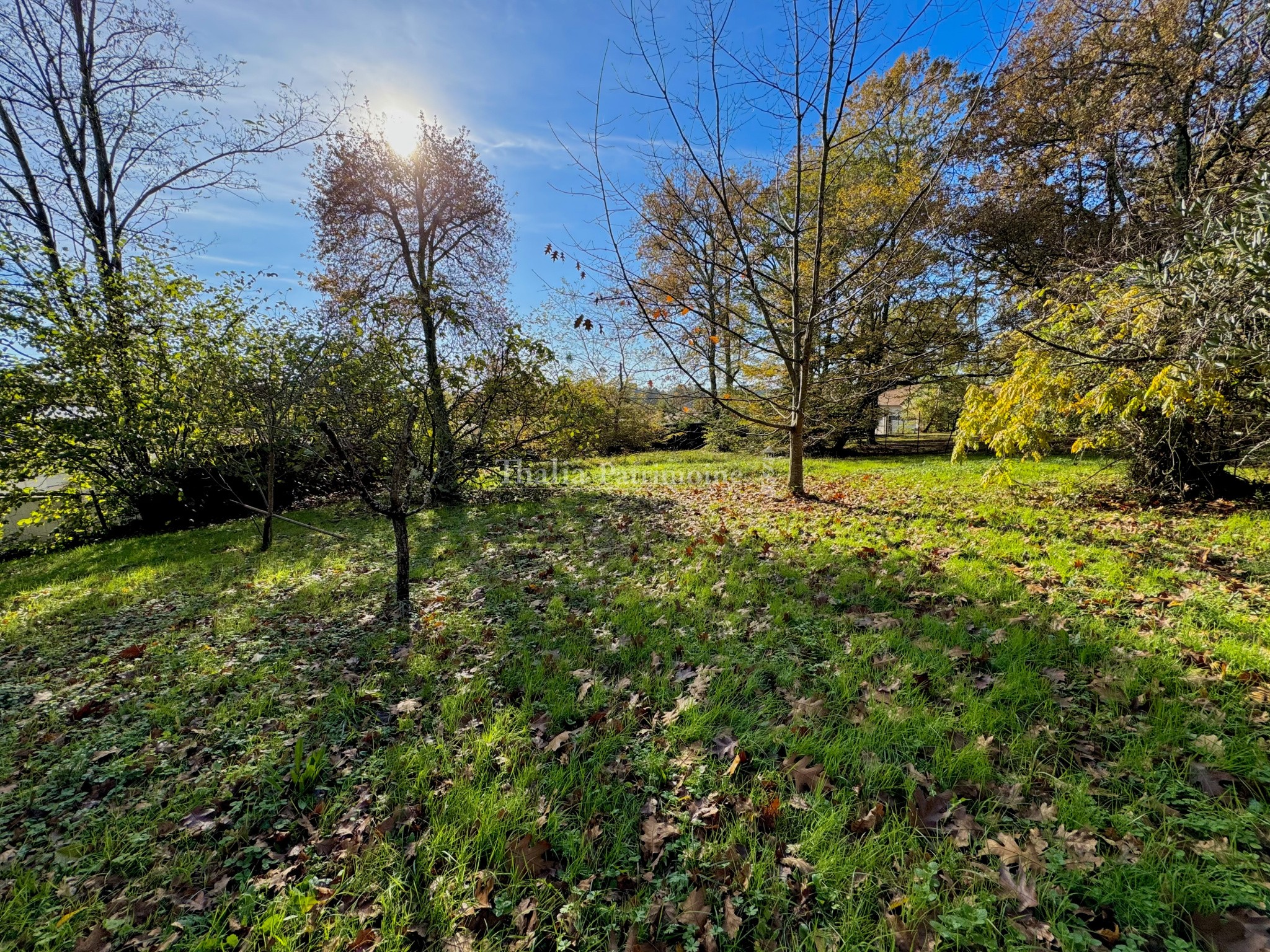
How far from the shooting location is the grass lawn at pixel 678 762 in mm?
1499

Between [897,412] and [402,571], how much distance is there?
2987 centimetres

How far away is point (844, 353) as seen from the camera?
13188mm

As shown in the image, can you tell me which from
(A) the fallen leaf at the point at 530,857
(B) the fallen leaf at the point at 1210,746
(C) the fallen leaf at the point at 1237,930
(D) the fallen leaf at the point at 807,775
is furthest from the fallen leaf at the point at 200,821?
(B) the fallen leaf at the point at 1210,746

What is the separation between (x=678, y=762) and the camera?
2.14m

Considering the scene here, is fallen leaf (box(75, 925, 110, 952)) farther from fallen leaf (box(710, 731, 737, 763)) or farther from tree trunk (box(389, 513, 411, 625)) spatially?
tree trunk (box(389, 513, 411, 625))

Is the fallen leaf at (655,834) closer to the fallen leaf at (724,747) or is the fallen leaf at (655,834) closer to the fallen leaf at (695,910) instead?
the fallen leaf at (695,910)

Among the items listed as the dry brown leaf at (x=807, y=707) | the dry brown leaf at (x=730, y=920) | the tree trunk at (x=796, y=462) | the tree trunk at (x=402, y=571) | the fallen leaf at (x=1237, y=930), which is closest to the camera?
the fallen leaf at (x=1237, y=930)

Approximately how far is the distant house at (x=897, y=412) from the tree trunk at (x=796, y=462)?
341 centimetres

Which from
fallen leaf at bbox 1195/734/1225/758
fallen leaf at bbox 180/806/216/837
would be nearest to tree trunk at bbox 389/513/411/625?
fallen leaf at bbox 180/806/216/837

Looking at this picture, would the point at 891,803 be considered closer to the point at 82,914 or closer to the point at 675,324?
the point at 82,914

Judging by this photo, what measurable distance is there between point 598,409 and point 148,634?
5.24 meters

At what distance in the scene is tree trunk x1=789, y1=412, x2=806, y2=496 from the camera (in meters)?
7.42

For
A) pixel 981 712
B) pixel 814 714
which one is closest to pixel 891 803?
pixel 814 714

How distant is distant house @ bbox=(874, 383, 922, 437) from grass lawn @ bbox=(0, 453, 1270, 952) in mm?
7530
